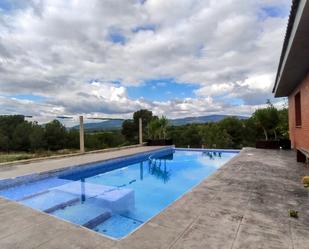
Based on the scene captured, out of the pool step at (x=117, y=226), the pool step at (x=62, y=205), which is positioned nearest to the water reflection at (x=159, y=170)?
the pool step at (x=62, y=205)

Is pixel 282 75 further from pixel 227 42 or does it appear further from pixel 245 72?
pixel 245 72

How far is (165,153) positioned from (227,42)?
22.7 ft

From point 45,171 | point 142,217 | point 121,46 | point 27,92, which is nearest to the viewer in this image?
point 142,217

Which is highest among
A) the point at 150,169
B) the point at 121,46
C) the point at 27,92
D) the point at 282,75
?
the point at 121,46

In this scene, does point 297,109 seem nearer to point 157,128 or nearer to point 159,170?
point 159,170

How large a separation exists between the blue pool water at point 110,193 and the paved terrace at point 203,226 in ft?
2.39

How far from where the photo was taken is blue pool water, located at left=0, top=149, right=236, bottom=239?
3.83 m

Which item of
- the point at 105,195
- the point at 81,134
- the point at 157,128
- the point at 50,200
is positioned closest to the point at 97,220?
the point at 105,195

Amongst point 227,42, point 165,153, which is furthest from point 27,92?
point 227,42

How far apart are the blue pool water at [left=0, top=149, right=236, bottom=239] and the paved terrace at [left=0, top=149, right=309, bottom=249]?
2.39ft

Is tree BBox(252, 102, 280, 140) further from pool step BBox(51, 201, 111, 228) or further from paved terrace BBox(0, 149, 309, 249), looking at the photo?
pool step BBox(51, 201, 111, 228)

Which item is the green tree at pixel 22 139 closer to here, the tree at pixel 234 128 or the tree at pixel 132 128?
the tree at pixel 132 128

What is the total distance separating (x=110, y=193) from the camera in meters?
5.05

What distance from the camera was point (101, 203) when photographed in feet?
15.2
